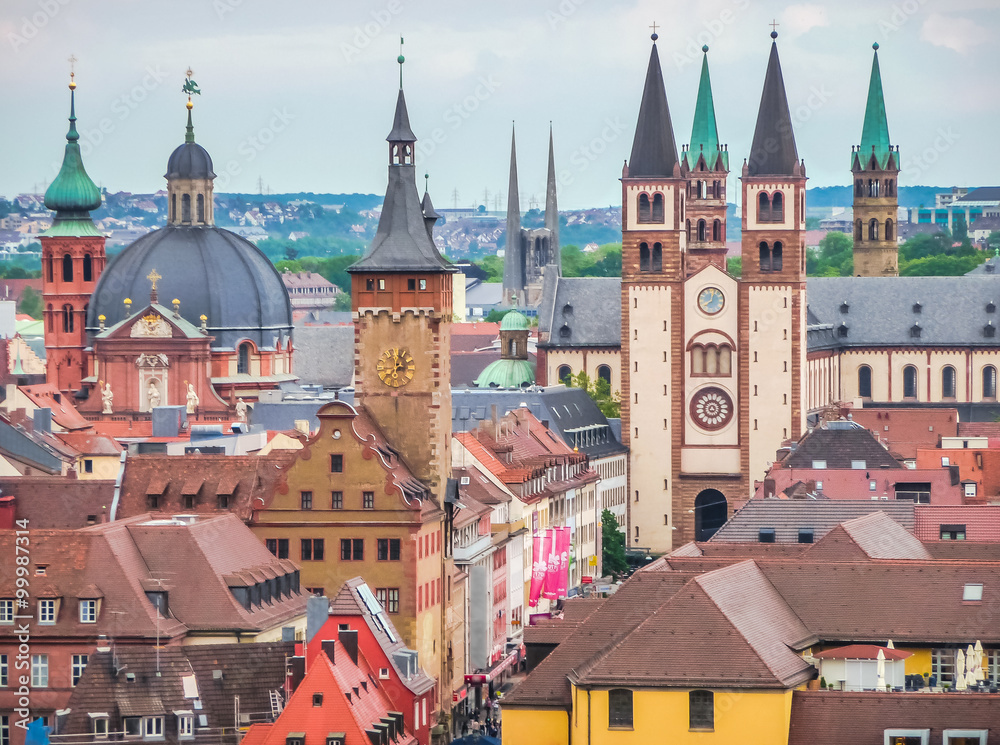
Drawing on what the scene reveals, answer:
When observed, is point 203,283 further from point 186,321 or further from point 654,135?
point 654,135

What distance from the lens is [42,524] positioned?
100250 mm

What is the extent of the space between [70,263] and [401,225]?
7182cm

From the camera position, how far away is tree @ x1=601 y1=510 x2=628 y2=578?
161125 mm

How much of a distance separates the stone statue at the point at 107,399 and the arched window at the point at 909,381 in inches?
2460

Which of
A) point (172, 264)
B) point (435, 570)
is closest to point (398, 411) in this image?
point (435, 570)

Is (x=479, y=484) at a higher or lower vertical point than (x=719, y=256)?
lower

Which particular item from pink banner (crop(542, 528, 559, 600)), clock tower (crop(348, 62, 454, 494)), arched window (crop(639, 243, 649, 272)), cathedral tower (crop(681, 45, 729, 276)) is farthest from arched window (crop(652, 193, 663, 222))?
clock tower (crop(348, 62, 454, 494))

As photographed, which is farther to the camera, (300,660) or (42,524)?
(42,524)

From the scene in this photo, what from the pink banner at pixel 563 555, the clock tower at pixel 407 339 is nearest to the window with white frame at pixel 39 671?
the clock tower at pixel 407 339

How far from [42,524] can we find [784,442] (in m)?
76.0

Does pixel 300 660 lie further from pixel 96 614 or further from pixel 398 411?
pixel 398 411

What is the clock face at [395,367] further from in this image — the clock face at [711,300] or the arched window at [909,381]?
the arched window at [909,381]

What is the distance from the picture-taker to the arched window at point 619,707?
2783 inches

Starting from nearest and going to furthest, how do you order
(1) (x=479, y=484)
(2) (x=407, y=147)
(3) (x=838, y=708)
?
1. (3) (x=838, y=708)
2. (2) (x=407, y=147)
3. (1) (x=479, y=484)
